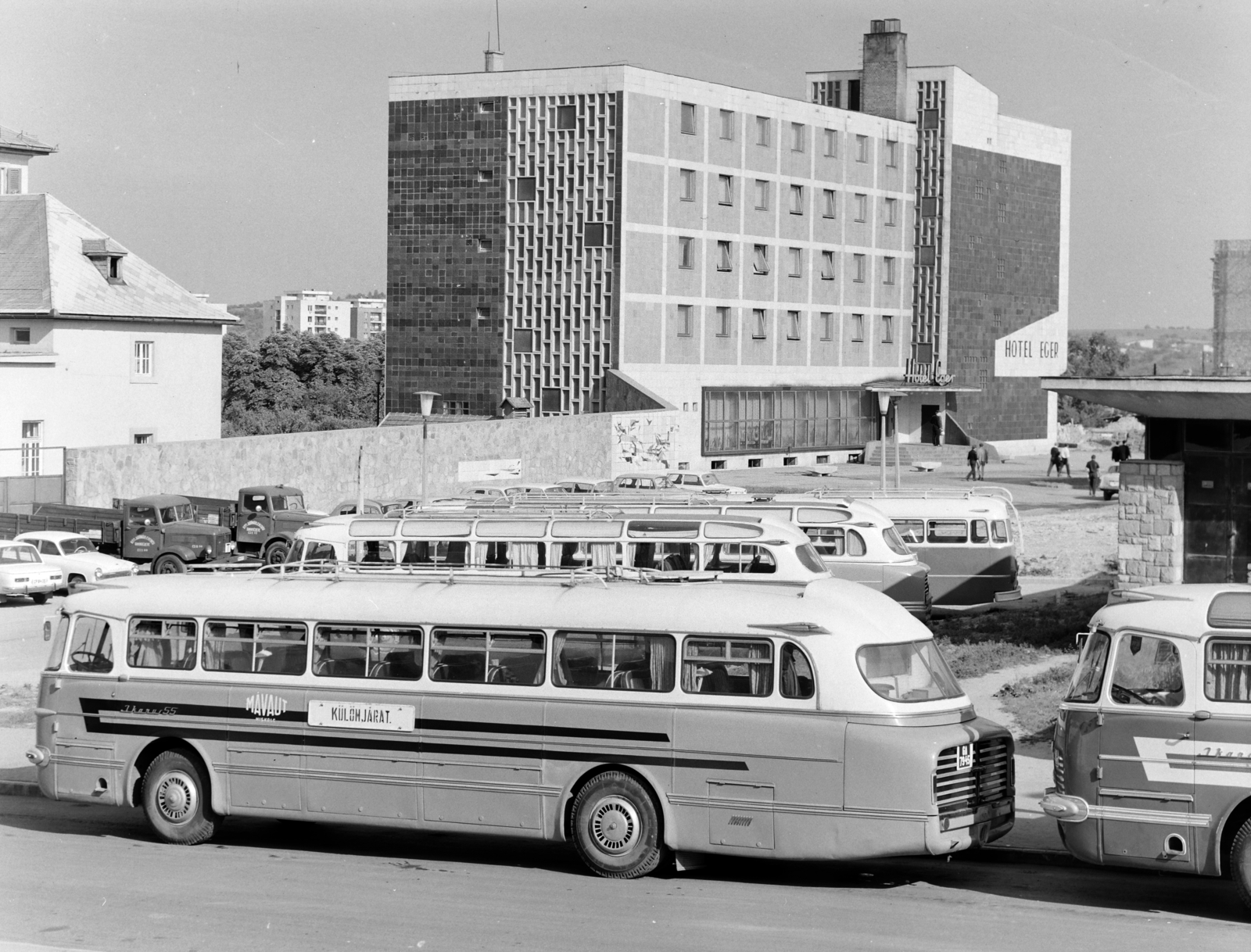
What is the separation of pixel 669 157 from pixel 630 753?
55.2 m

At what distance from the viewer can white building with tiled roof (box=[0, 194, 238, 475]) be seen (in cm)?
5038

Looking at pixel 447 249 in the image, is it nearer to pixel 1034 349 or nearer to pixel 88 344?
pixel 88 344

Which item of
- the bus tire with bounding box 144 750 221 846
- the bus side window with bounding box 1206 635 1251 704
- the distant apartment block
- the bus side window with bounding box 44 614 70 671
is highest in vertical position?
the distant apartment block

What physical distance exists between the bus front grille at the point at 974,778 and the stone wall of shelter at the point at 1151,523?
42.5 ft

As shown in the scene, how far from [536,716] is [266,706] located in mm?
2770

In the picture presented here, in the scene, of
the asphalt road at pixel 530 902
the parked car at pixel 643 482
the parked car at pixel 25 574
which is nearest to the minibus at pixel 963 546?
the parked car at pixel 643 482

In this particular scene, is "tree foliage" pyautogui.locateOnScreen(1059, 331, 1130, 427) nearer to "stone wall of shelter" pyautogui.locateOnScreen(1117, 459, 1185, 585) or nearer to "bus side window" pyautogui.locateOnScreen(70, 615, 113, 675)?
"stone wall of shelter" pyautogui.locateOnScreen(1117, 459, 1185, 585)

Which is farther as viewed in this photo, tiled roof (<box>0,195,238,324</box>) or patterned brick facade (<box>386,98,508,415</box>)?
patterned brick facade (<box>386,98,508,415</box>)

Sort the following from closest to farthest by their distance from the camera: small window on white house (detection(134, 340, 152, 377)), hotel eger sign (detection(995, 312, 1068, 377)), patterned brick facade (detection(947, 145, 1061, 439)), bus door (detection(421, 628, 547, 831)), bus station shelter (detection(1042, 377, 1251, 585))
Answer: bus door (detection(421, 628, 547, 831)) → bus station shelter (detection(1042, 377, 1251, 585)) → small window on white house (detection(134, 340, 152, 377)) → patterned brick facade (detection(947, 145, 1061, 439)) → hotel eger sign (detection(995, 312, 1068, 377))

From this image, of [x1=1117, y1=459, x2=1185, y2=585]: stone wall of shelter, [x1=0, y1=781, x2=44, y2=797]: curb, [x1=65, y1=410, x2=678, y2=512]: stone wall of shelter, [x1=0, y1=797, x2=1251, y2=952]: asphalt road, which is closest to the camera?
[x1=0, y1=797, x2=1251, y2=952]: asphalt road

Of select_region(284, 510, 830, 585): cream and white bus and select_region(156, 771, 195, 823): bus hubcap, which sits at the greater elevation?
select_region(284, 510, 830, 585): cream and white bus

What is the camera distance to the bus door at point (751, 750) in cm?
1354

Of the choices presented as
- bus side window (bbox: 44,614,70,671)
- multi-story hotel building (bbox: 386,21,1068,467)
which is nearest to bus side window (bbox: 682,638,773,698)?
bus side window (bbox: 44,614,70,671)

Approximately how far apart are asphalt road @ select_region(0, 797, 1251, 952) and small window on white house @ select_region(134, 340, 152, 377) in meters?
40.6
